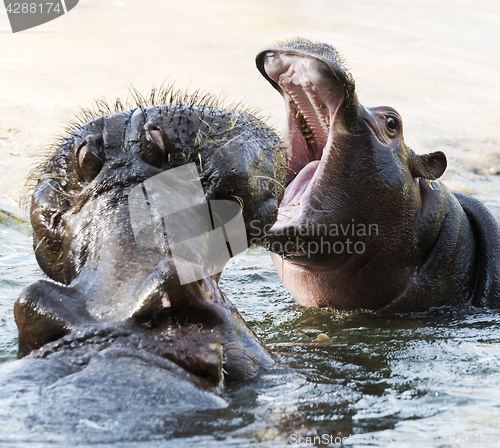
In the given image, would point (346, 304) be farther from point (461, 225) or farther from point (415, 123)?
point (415, 123)

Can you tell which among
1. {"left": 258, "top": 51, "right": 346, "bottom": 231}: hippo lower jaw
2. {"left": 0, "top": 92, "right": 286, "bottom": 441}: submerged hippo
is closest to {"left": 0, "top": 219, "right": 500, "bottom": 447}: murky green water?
{"left": 0, "top": 92, "right": 286, "bottom": 441}: submerged hippo

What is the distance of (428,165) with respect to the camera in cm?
495

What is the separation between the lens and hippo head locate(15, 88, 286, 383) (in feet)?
6.40

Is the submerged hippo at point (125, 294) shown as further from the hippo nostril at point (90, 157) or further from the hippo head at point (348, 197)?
the hippo head at point (348, 197)

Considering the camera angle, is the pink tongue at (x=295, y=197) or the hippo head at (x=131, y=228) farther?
the pink tongue at (x=295, y=197)

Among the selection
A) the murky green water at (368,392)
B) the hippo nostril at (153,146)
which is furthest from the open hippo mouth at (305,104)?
the hippo nostril at (153,146)

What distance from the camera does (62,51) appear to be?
13.0 m

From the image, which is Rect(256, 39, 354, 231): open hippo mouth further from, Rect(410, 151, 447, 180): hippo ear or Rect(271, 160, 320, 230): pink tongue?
Rect(410, 151, 447, 180): hippo ear

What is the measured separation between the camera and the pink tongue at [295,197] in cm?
460

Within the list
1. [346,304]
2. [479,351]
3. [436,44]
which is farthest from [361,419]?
[436,44]

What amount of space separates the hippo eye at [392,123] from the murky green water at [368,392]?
1331 millimetres

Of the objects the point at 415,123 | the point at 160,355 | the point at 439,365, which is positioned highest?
the point at 160,355

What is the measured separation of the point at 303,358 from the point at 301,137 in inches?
113

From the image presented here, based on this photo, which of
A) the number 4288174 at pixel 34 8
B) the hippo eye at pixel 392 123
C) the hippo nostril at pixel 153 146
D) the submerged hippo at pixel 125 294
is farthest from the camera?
the number 4288174 at pixel 34 8
